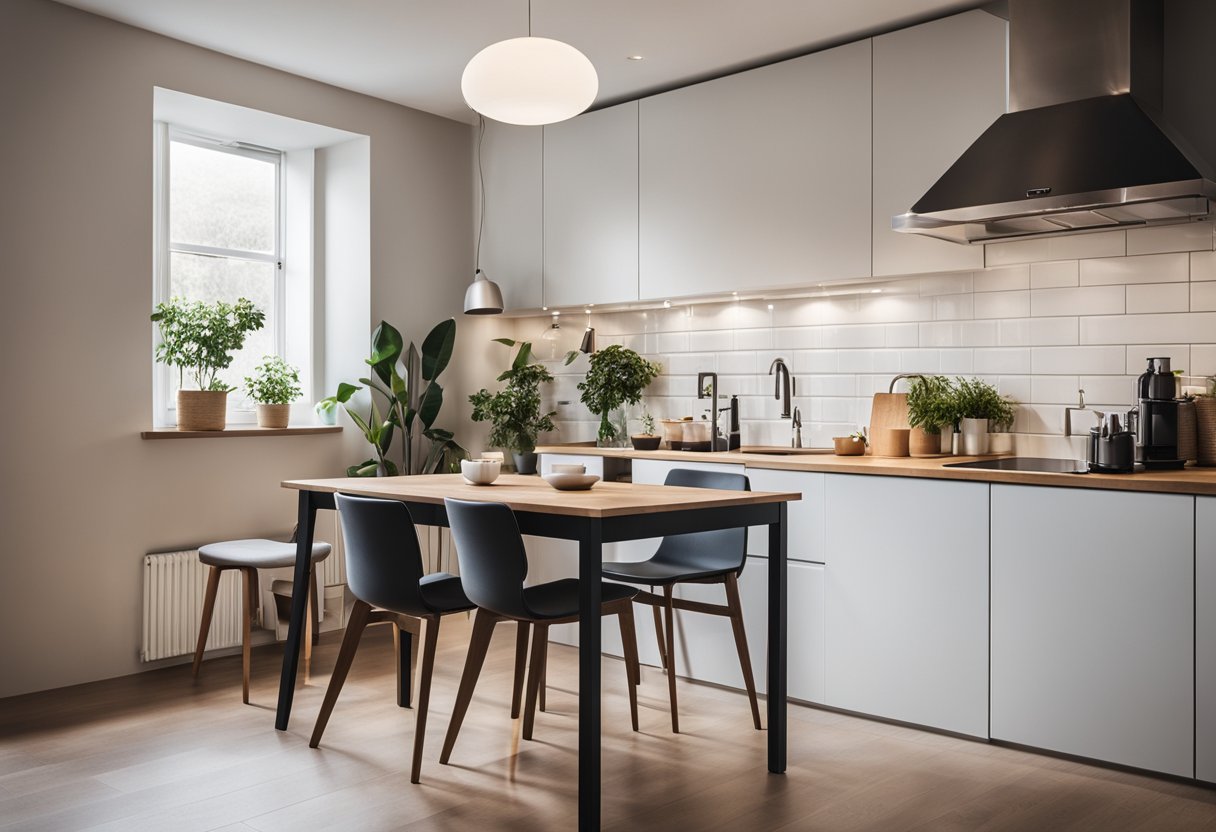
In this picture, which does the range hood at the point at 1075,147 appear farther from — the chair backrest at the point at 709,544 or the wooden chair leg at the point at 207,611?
the wooden chair leg at the point at 207,611

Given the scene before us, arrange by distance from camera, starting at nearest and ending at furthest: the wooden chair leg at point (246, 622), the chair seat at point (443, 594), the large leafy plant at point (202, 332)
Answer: the chair seat at point (443, 594), the wooden chair leg at point (246, 622), the large leafy plant at point (202, 332)

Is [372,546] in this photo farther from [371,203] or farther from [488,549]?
[371,203]

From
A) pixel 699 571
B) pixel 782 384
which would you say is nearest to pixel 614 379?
pixel 782 384

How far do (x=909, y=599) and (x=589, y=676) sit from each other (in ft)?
5.03

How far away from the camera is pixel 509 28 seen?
4363 millimetres

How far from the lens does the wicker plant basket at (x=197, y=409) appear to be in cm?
470

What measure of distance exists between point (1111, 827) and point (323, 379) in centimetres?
434

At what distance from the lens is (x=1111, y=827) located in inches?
109

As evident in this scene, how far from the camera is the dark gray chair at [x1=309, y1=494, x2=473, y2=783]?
3.07 m

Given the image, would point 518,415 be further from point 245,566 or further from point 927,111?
point 927,111

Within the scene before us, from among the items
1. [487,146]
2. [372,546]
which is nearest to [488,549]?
[372,546]

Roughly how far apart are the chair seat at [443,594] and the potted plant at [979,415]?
2.11 m

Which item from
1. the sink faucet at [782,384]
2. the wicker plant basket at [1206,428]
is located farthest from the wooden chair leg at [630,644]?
the wicker plant basket at [1206,428]

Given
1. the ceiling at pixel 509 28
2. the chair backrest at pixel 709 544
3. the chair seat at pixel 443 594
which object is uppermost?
the ceiling at pixel 509 28
